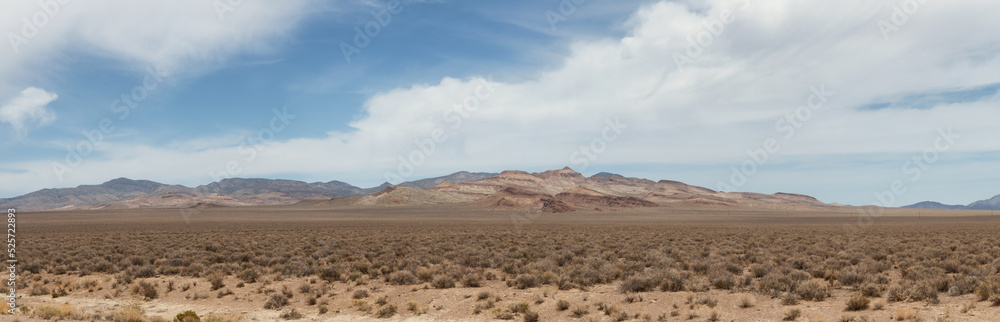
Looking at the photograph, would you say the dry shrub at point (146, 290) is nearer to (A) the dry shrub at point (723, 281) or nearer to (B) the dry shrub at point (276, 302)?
(B) the dry shrub at point (276, 302)

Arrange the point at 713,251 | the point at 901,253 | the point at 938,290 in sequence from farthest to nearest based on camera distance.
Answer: the point at 713,251 → the point at 901,253 → the point at 938,290

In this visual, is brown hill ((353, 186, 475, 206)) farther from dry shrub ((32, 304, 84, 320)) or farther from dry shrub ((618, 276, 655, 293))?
dry shrub ((618, 276, 655, 293))

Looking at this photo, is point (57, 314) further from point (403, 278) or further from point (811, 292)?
point (811, 292)

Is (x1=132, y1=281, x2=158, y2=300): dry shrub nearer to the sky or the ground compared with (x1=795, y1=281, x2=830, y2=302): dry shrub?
nearer to the ground

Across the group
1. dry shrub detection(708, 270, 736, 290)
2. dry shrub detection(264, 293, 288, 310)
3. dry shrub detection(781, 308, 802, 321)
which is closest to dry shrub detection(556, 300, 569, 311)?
dry shrub detection(708, 270, 736, 290)

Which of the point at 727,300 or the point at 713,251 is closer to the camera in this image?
the point at 727,300

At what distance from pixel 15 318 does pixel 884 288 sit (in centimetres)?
2086

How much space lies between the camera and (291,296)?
16.2 m

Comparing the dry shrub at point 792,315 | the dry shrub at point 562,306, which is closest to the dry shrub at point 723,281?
the dry shrub at point 792,315

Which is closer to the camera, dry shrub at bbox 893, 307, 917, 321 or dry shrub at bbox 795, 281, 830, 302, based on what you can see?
dry shrub at bbox 893, 307, 917, 321

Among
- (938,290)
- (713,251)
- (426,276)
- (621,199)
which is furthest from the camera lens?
(621,199)

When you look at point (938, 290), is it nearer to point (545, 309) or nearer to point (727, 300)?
point (727, 300)

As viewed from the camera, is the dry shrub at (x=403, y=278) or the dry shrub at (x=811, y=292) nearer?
the dry shrub at (x=811, y=292)

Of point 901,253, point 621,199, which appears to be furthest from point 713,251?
point 621,199
